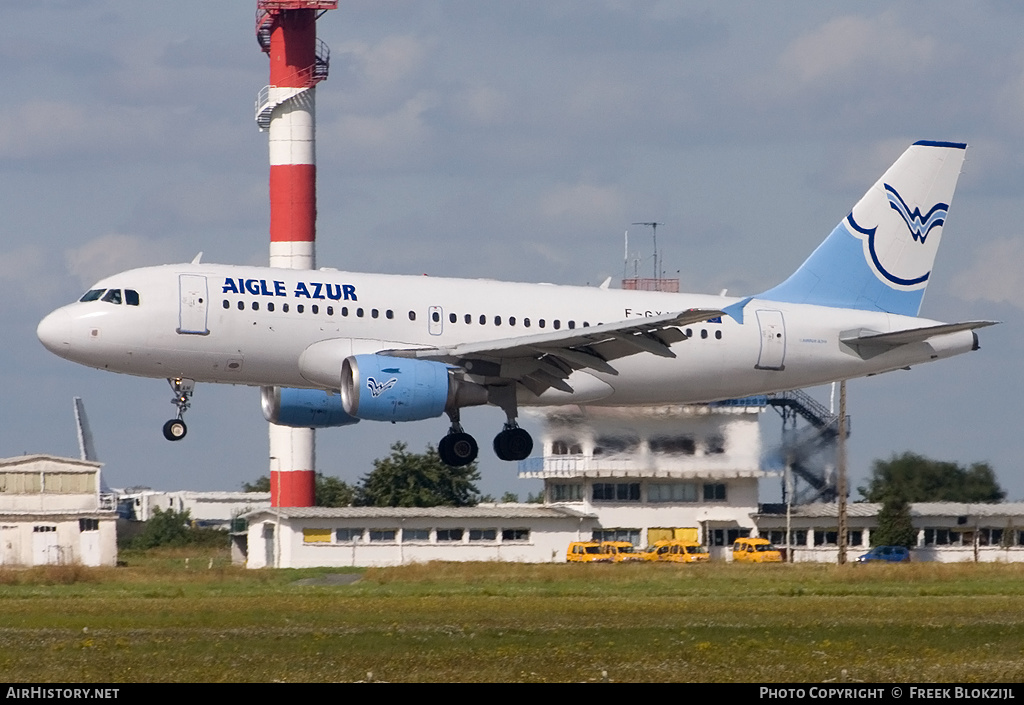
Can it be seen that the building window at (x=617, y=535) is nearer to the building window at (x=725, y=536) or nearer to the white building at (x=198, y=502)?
the building window at (x=725, y=536)

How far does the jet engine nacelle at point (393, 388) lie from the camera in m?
35.7

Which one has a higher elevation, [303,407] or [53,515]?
[303,407]

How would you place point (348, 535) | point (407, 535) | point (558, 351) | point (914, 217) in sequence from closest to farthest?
point (558, 351), point (914, 217), point (348, 535), point (407, 535)

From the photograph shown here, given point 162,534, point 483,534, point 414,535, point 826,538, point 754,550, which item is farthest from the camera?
point 162,534

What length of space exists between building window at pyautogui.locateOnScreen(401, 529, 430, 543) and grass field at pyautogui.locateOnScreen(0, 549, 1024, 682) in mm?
22711

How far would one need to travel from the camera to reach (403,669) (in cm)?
2439

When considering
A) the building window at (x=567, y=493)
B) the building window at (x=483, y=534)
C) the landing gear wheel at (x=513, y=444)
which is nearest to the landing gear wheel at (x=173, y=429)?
the landing gear wheel at (x=513, y=444)

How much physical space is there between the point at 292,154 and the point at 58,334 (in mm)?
31506

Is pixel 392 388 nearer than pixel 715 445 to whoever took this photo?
A: Yes

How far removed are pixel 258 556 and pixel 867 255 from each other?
33526 millimetres

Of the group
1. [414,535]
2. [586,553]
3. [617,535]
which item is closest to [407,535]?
[414,535]

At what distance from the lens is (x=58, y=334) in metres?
35.8

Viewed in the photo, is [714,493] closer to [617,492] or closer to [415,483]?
[617,492]

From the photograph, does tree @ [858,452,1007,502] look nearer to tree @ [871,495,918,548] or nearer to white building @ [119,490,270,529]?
tree @ [871,495,918,548]
